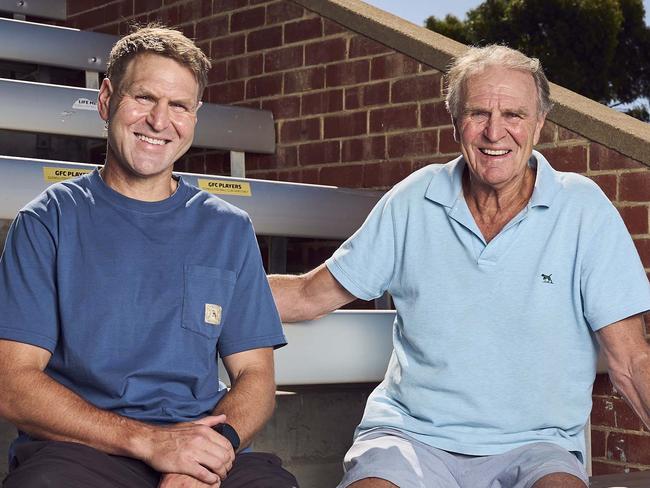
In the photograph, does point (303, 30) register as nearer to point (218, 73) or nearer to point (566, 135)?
point (218, 73)

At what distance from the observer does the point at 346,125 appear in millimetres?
4691

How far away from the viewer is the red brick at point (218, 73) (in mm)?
5355

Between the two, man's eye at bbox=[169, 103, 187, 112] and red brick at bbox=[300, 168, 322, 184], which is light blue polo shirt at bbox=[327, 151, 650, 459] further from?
red brick at bbox=[300, 168, 322, 184]

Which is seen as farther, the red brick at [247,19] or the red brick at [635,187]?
the red brick at [247,19]

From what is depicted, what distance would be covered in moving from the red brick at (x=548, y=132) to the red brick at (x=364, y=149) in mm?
808

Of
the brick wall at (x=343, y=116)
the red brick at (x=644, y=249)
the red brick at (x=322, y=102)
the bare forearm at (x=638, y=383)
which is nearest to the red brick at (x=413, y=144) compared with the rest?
the brick wall at (x=343, y=116)

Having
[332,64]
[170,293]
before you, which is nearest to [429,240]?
[170,293]

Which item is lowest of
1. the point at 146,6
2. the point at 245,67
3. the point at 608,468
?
the point at 608,468

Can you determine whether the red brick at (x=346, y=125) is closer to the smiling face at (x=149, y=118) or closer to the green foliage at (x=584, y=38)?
the smiling face at (x=149, y=118)

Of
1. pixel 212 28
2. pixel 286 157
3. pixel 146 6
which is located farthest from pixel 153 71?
pixel 146 6

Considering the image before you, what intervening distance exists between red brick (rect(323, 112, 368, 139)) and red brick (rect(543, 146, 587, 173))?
972 mm

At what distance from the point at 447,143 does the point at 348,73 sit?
2.22 feet

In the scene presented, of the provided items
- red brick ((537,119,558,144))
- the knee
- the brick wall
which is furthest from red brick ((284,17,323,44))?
the knee

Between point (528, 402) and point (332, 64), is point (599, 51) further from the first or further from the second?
point (528, 402)
